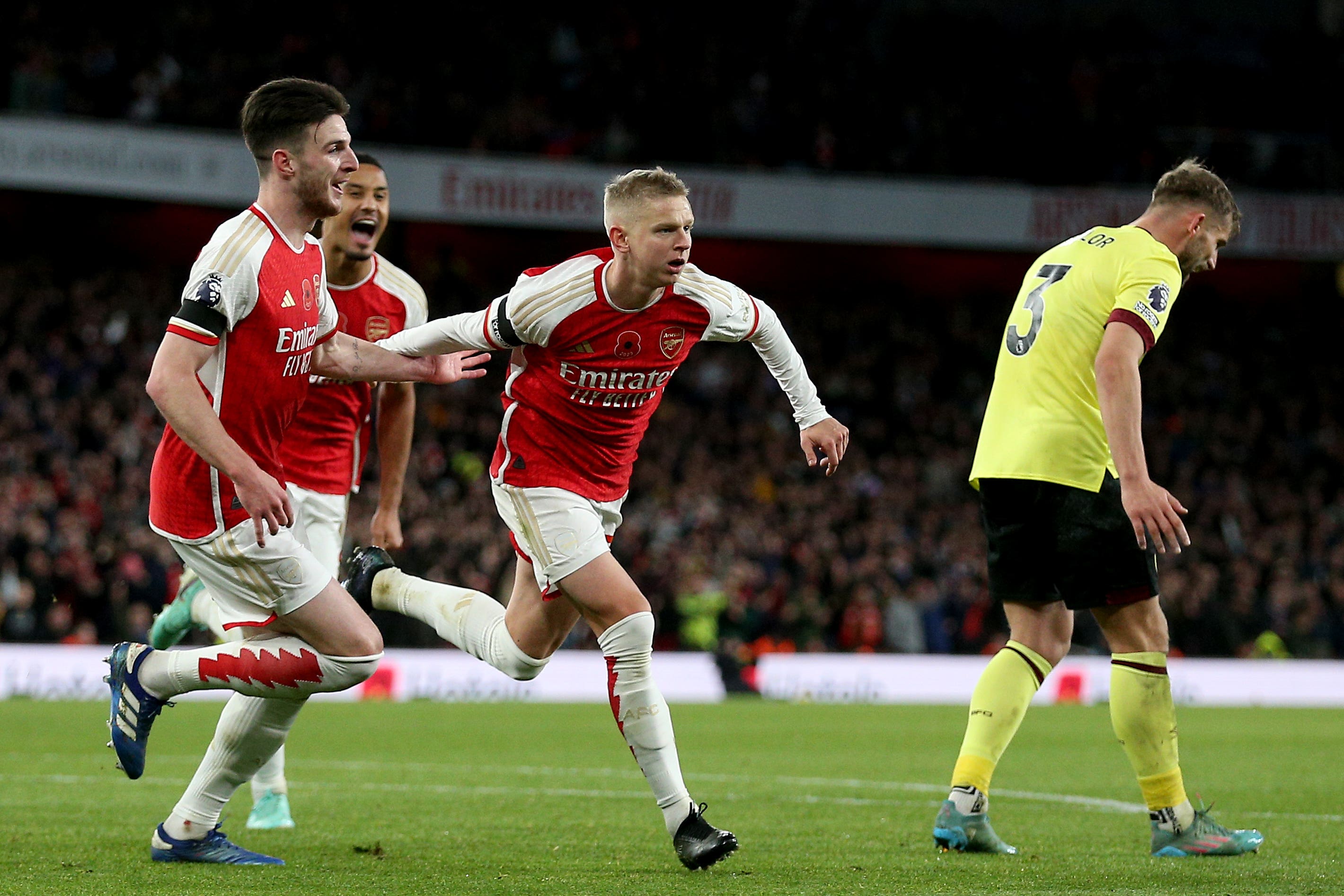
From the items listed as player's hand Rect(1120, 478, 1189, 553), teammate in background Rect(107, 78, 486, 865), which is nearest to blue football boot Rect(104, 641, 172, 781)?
teammate in background Rect(107, 78, 486, 865)

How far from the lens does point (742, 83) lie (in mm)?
26875

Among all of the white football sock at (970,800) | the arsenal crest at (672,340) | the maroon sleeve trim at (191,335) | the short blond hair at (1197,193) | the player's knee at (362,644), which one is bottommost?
the white football sock at (970,800)

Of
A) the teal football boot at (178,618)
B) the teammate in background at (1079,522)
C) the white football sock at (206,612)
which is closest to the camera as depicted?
the teammate in background at (1079,522)

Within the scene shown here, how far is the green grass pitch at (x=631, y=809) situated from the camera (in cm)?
509

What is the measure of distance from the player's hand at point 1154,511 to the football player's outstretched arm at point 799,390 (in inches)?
40.5

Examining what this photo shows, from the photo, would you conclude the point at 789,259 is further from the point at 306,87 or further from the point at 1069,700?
A: the point at 306,87

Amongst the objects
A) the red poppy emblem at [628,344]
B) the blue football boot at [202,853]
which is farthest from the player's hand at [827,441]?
the blue football boot at [202,853]

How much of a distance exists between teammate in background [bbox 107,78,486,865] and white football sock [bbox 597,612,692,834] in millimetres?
789

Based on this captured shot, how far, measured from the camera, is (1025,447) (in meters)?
5.91

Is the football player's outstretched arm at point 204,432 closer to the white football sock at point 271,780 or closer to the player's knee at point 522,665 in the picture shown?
the player's knee at point 522,665

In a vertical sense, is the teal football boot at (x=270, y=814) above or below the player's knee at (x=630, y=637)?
below

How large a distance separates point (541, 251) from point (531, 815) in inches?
884

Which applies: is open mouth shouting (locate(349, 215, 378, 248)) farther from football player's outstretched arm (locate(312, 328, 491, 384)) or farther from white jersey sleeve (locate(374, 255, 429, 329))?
football player's outstretched arm (locate(312, 328, 491, 384))

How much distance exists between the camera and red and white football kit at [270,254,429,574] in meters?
6.77
